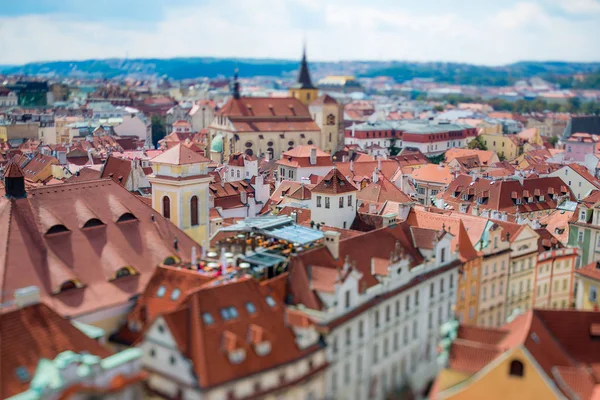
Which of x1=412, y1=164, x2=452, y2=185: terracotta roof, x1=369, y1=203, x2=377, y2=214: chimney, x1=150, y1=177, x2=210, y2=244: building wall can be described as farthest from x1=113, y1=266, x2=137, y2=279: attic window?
x1=412, y1=164, x2=452, y2=185: terracotta roof

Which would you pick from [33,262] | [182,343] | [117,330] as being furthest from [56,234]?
[182,343]

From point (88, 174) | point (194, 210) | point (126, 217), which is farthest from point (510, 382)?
point (88, 174)

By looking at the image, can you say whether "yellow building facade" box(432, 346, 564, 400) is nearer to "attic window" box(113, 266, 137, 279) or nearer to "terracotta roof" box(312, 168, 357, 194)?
"attic window" box(113, 266, 137, 279)

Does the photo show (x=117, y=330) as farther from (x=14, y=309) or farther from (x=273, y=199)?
(x=273, y=199)

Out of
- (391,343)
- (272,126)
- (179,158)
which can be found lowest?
(391,343)

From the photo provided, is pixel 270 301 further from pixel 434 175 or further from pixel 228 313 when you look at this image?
pixel 434 175

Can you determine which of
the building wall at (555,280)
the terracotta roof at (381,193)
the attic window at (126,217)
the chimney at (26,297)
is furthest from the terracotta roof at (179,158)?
the terracotta roof at (381,193)
